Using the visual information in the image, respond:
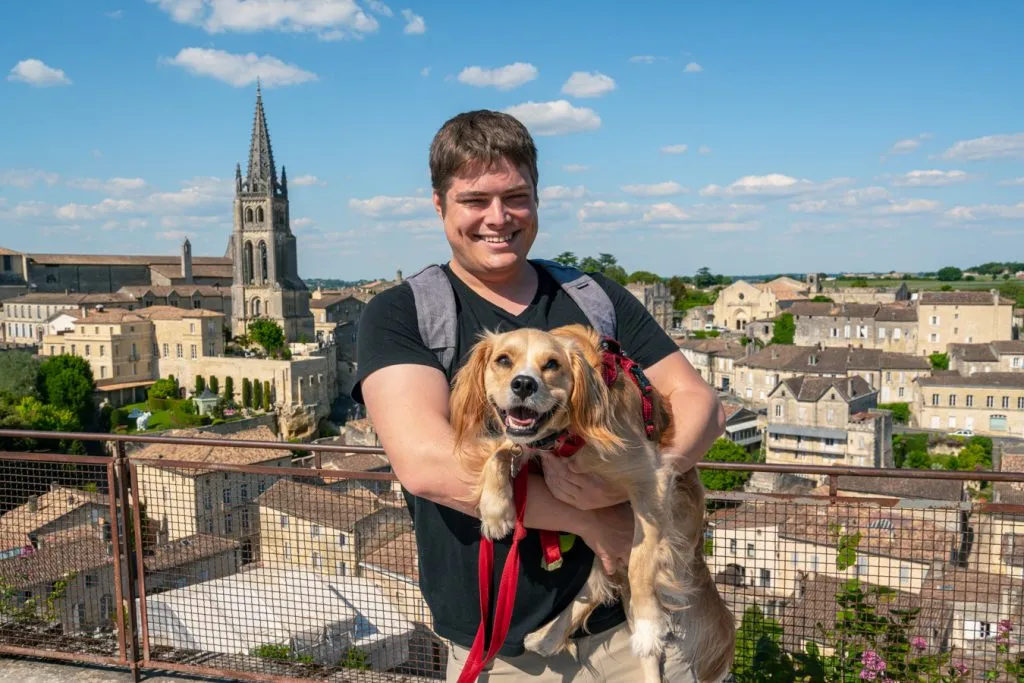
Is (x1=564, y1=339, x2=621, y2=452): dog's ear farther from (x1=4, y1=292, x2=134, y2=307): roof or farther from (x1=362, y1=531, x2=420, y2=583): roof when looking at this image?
(x1=4, y1=292, x2=134, y2=307): roof

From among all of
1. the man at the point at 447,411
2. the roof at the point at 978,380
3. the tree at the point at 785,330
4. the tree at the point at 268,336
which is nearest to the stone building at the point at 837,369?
the roof at the point at 978,380

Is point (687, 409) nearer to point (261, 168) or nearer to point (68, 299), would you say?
point (68, 299)

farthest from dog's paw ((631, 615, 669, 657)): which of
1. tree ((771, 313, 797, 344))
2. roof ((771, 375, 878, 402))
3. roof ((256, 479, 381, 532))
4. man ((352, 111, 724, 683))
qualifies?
tree ((771, 313, 797, 344))

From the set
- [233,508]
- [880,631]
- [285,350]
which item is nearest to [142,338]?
[285,350]

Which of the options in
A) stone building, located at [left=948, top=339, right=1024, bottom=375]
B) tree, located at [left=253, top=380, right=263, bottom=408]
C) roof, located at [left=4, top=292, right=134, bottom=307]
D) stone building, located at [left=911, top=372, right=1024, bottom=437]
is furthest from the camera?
roof, located at [left=4, top=292, right=134, bottom=307]

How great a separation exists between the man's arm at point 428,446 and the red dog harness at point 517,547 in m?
0.05

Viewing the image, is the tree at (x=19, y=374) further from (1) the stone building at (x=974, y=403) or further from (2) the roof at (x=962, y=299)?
(2) the roof at (x=962, y=299)

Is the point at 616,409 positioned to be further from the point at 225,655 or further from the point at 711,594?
the point at 225,655

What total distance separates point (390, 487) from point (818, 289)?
11987 cm

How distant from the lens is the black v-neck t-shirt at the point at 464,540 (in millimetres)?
2379

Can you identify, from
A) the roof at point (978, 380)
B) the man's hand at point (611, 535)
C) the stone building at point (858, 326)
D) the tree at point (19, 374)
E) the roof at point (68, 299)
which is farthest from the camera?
the stone building at point (858, 326)

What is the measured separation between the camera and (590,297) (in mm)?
2660

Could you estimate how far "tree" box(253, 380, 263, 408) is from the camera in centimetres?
5484

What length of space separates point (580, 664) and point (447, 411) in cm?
93
